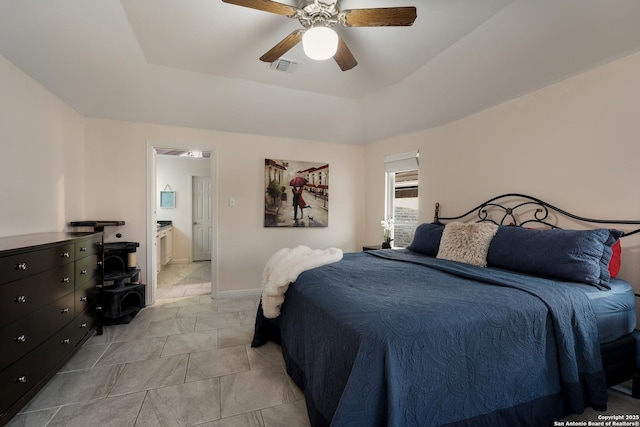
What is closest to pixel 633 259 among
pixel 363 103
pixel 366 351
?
pixel 366 351

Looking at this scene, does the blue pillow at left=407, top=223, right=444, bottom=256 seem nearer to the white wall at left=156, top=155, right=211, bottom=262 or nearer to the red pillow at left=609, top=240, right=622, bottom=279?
the red pillow at left=609, top=240, right=622, bottom=279

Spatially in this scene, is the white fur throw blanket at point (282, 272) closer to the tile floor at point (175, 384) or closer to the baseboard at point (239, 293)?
the tile floor at point (175, 384)

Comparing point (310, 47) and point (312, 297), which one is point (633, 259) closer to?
point (312, 297)

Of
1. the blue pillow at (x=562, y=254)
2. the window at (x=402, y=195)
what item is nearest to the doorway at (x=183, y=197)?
the window at (x=402, y=195)

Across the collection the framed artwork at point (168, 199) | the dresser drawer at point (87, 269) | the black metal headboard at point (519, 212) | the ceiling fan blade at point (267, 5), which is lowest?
the dresser drawer at point (87, 269)

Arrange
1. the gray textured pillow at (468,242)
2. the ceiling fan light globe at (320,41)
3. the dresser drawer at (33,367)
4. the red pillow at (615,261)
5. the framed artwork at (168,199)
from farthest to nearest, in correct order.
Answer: the framed artwork at (168,199)
the gray textured pillow at (468,242)
the red pillow at (615,261)
the ceiling fan light globe at (320,41)
the dresser drawer at (33,367)

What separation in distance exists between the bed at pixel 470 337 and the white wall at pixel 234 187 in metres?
2.00

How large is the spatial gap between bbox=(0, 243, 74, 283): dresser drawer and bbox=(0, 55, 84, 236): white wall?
49 centimetres

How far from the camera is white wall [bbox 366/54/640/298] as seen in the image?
1.99 meters

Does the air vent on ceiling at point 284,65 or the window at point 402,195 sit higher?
the air vent on ceiling at point 284,65

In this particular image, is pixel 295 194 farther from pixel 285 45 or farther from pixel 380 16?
pixel 380 16

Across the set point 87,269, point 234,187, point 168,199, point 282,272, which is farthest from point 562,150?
point 168,199

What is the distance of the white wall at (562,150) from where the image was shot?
1.99m

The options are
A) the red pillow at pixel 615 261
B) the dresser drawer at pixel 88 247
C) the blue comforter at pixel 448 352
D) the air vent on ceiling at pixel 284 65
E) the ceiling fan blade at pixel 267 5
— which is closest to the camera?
the blue comforter at pixel 448 352
